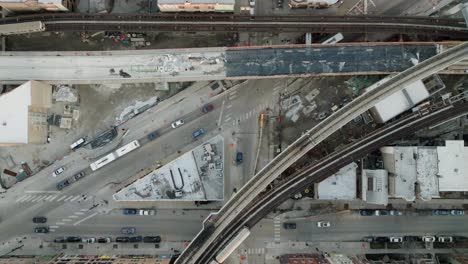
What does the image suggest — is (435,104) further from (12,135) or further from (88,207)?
(12,135)

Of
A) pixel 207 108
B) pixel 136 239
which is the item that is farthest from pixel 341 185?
pixel 136 239

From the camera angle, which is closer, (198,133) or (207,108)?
(198,133)

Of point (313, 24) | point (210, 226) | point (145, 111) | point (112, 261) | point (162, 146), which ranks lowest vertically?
point (112, 261)

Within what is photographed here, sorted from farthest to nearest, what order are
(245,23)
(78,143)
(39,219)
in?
(39,219)
(78,143)
(245,23)

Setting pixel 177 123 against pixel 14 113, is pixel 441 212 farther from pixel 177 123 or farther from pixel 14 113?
pixel 14 113

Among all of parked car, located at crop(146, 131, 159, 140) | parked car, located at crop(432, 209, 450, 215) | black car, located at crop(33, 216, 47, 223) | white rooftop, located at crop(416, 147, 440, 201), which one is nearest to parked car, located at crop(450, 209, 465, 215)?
parked car, located at crop(432, 209, 450, 215)

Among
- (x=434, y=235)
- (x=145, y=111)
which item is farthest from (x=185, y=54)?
(x=434, y=235)

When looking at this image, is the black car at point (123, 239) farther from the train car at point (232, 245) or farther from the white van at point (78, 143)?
Result: the white van at point (78, 143)

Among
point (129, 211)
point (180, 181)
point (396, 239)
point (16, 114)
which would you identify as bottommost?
point (396, 239)
